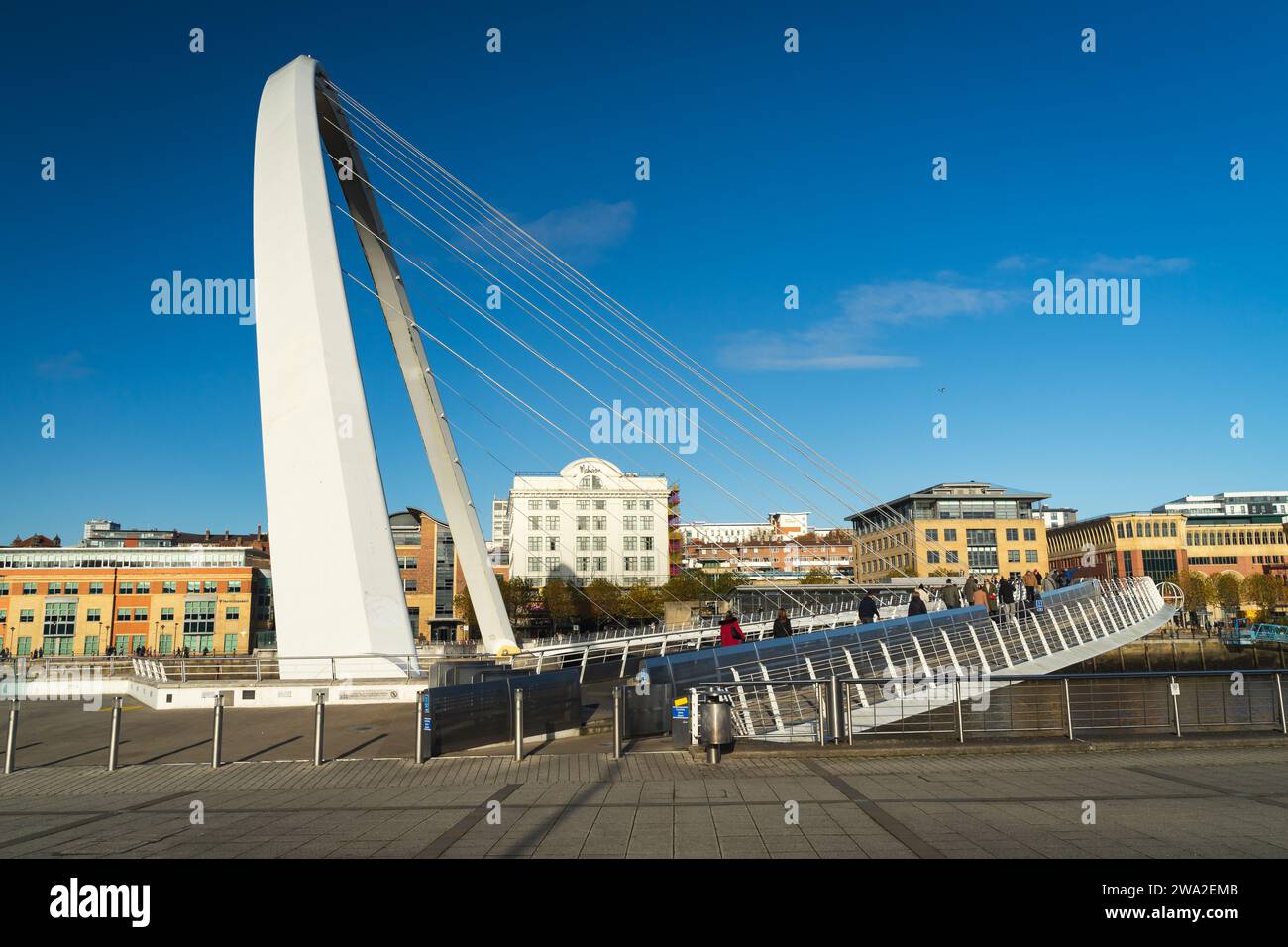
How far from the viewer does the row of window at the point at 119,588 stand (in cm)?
6950

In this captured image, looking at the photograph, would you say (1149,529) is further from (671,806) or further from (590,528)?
(671,806)

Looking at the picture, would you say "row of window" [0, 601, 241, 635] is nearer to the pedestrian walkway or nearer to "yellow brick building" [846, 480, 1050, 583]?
"yellow brick building" [846, 480, 1050, 583]

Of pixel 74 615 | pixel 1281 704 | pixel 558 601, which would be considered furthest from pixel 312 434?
pixel 74 615

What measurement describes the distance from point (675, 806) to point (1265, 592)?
271 feet

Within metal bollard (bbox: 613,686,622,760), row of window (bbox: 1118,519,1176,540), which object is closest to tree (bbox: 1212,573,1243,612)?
row of window (bbox: 1118,519,1176,540)

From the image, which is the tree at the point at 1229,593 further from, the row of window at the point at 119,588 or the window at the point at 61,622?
the window at the point at 61,622

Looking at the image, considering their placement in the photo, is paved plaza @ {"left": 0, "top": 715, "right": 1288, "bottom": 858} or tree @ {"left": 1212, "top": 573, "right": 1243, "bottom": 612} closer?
paved plaza @ {"left": 0, "top": 715, "right": 1288, "bottom": 858}

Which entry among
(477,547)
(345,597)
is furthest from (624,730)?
(477,547)

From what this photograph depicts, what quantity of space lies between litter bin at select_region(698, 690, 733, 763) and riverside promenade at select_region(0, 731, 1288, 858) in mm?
214

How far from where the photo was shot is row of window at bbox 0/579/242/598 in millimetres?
69500

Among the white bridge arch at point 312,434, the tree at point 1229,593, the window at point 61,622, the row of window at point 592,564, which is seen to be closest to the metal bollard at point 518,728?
the white bridge arch at point 312,434

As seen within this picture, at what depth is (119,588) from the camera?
6994 centimetres

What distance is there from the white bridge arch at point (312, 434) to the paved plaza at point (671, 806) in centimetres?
684
